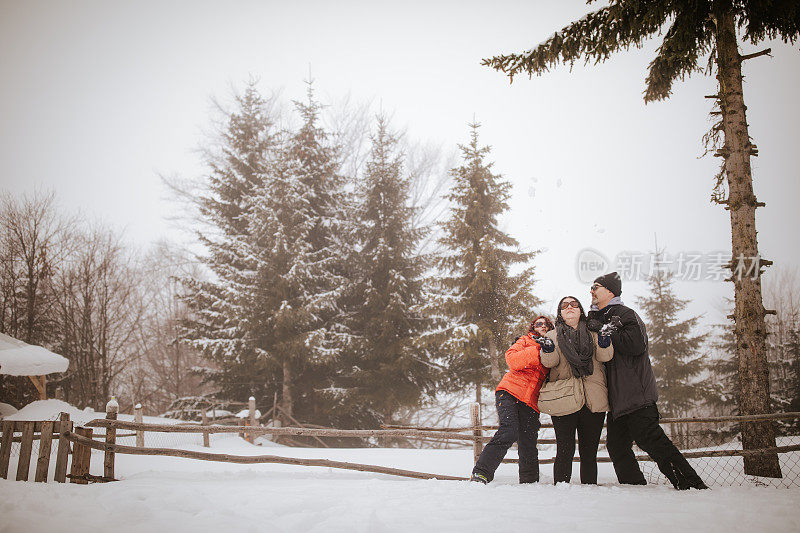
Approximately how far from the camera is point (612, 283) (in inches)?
162

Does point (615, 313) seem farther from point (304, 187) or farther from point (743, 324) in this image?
point (304, 187)

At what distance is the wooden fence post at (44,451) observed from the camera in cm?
510

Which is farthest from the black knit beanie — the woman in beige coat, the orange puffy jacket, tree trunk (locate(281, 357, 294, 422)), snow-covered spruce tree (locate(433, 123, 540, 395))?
tree trunk (locate(281, 357, 294, 422))

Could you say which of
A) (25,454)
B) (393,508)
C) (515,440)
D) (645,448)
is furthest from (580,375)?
(25,454)

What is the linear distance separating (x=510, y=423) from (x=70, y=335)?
2282 centimetres

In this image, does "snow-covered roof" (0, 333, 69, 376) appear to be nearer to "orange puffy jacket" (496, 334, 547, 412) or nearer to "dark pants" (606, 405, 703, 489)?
"orange puffy jacket" (496, 334, 547, 412)

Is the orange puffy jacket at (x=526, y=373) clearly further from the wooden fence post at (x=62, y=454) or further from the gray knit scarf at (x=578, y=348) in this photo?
the wooden fence post at (x=62, y=454)

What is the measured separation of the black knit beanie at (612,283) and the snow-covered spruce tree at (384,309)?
28.6 ft

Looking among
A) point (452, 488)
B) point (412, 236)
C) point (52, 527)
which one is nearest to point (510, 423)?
point (452, 488)

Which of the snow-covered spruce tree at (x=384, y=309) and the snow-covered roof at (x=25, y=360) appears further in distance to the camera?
the snow-covered spruce tree at (x=384, y=309)

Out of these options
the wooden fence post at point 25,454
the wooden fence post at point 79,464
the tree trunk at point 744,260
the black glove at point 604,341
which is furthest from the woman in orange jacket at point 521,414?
the wooden fence post at point 25,454

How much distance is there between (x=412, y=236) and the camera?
589 inches

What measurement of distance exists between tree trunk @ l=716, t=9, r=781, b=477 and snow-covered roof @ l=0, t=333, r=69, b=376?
1783 cm

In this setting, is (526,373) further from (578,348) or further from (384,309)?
(384,309)
